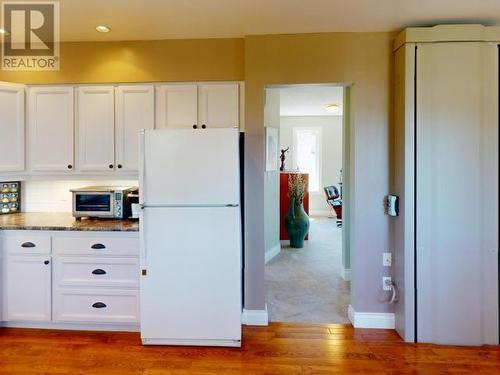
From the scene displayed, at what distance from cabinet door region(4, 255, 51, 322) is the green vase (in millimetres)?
3659

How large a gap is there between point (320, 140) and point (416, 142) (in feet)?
20.8

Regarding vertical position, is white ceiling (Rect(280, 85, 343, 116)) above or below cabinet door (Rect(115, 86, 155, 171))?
above

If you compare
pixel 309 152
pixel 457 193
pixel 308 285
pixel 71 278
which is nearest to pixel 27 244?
pixel 71 278

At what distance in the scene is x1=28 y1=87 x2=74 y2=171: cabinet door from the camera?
10.1 feet

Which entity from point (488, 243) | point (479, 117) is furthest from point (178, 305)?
point (479, 117)

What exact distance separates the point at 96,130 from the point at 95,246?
1.05 meters

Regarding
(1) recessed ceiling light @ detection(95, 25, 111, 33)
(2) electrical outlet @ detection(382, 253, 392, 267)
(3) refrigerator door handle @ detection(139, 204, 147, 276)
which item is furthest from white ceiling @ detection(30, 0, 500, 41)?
(2) electrical outlet @ detection(382, 253, 392, 267)

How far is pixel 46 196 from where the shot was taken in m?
3.41

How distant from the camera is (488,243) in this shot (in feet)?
8.39

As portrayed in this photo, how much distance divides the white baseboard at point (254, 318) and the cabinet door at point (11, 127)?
238 centimetres

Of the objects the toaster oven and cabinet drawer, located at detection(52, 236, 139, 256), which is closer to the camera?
cabinet drawer, located at detection(52, 236, 139, 256)

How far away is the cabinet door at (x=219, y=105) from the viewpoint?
2.95m

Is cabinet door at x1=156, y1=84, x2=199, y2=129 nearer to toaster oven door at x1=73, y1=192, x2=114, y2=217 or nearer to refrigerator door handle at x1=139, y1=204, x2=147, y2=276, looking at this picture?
toaster oven door at x1=73, y1=192, x2=114, y2=217

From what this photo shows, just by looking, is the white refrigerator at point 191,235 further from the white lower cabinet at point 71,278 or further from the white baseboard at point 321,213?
the white baseboard at point 321,213
